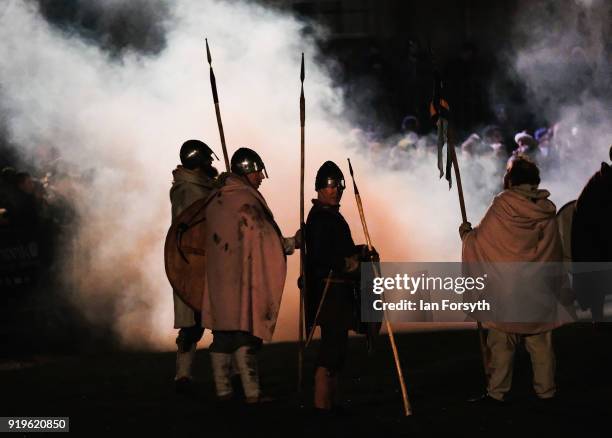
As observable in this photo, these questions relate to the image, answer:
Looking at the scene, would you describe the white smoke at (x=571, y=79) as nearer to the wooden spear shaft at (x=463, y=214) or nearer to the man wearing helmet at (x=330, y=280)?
the wooden spear shaft at (x=463, y=214)

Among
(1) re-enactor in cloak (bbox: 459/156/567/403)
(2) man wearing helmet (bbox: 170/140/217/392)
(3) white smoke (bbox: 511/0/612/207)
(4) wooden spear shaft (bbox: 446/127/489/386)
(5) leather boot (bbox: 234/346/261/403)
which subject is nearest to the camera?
(1) re-enactor in cloak (bbox: 459/156/567/403)

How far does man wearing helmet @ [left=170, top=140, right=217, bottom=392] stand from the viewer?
40.1ft

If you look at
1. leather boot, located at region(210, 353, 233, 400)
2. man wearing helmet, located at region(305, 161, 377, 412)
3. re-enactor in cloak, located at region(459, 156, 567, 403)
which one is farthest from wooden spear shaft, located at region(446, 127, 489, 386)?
leather boot, located at region(210, 353, 233, 400)

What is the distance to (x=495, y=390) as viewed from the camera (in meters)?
11.2

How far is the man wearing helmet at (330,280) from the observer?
10.8 meters

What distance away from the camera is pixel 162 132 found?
1953 cm

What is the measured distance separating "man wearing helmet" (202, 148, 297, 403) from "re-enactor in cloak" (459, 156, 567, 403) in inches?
57.3

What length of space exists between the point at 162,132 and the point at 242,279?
834cm

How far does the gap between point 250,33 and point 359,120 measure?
5.24 meters

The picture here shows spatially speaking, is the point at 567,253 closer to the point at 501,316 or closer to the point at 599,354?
the point at 599,354

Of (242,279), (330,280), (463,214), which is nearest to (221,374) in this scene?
(242,279)

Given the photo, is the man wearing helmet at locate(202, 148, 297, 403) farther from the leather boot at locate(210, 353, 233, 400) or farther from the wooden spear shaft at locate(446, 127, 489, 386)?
the wooden spear shaft at locate(446, 127, 489, 386)

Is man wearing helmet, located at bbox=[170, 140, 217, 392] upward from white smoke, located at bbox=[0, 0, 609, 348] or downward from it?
downward

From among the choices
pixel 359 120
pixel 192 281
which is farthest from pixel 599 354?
pixel 359 120
